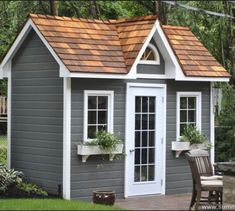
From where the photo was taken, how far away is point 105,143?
13.2 metres

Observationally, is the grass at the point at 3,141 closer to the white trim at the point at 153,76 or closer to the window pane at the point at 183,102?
the window pane at the point at 183,102

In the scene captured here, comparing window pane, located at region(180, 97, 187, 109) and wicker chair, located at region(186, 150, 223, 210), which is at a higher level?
window pane, located at region(180, 97, 187, 109)

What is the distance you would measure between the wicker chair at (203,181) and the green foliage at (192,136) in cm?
195

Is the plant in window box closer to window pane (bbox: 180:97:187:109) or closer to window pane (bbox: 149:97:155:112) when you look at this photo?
window pane (bbox: 149:97:155:112)

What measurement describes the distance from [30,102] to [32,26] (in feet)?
5.35

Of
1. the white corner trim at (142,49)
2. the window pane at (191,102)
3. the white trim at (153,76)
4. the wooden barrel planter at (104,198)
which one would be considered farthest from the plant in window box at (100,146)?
the window pane at (191,102)

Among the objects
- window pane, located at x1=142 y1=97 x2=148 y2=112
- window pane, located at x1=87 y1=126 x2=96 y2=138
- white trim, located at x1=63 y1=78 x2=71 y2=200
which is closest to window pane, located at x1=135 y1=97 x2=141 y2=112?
window pane, located at x1=142 y1=97 x2=148 y2=112

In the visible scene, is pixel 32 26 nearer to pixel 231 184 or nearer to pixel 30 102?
pixel 30 102

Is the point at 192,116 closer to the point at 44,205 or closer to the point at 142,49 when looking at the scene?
the point at 142,49

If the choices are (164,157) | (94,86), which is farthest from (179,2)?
(164,157)

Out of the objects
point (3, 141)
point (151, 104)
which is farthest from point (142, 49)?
point (3, 141)

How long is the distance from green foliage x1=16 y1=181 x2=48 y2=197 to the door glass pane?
2027 mm

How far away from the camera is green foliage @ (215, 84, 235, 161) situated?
18.0m

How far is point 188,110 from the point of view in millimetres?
15039
